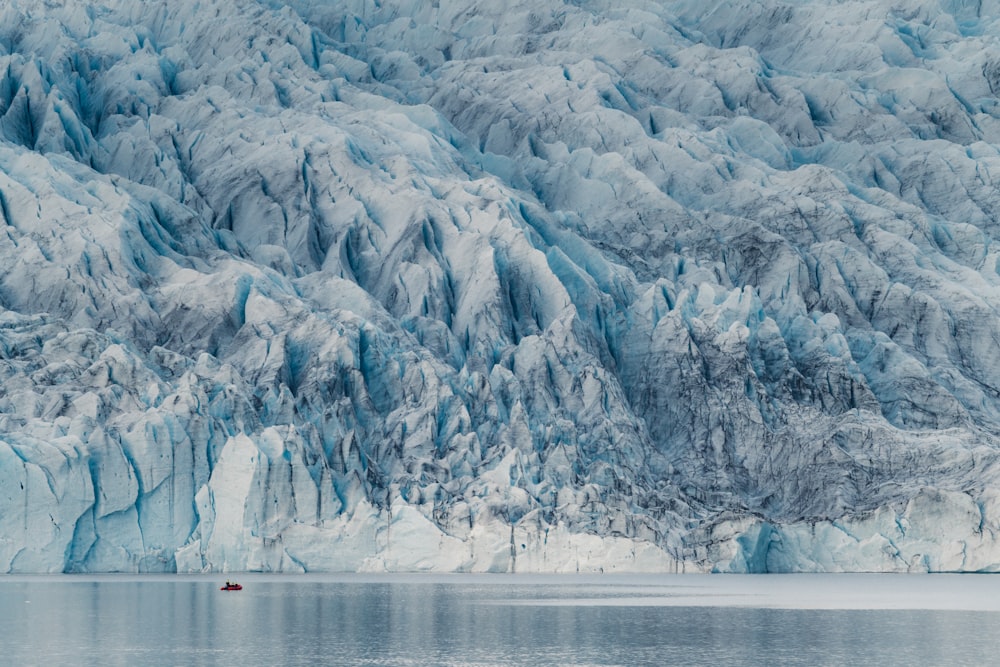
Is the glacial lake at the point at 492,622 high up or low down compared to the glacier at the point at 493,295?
down

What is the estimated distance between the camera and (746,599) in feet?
207

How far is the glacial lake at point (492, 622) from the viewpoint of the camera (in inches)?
1716

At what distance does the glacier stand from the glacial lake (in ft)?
9.18

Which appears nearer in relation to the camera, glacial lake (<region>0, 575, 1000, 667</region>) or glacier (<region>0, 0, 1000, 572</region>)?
glacial lake (<region>0, 575, 1000, 667</region>)

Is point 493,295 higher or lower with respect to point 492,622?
higher

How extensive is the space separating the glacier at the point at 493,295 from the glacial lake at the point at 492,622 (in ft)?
9.18

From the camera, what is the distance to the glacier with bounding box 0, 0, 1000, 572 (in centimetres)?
7044

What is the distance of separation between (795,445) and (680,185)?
30.0 m

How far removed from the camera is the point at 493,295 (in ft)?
296

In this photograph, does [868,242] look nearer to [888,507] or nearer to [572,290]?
[572,290]

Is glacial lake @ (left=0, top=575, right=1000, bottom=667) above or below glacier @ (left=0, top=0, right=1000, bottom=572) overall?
below

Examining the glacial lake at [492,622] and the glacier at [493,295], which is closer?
the glacial lake at [492,622]

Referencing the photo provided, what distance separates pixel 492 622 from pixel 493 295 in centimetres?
3927

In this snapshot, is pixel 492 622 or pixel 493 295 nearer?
pixel 492 622
